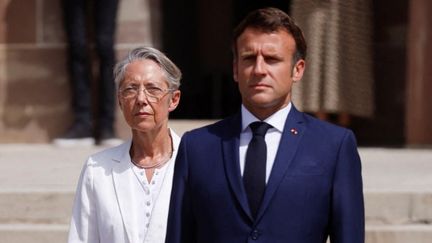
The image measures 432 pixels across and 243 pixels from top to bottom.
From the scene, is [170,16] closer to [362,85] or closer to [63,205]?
[362,85]

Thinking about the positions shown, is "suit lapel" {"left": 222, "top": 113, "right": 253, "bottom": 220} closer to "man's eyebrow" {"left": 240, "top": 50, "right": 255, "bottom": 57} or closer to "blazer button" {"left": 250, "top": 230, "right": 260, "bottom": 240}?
"blazer button" {"left": 250, "top": 230, "right": 260, "bottom": 240}

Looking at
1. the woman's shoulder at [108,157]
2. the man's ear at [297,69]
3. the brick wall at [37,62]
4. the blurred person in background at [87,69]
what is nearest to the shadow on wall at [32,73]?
the brick wall at [37,62]

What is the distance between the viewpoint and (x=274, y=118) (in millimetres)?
2334

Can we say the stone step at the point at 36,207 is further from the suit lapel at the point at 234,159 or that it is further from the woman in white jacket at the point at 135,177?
the suit lapel at the point at 234,159

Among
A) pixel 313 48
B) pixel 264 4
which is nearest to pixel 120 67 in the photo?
pixel 313 48

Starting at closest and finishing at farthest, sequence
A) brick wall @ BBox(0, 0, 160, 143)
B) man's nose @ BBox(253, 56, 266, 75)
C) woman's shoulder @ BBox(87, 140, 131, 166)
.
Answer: man's nose @ BBox(253, 56, 266, 75) → woman's shoulder @ BBox(87, 140, 131, 166) → brick wall @ BBox(0, 0, 160, 143)

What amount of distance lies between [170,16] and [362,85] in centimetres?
182

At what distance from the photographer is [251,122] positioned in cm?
233

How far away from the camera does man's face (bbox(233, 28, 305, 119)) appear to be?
2.26 metres

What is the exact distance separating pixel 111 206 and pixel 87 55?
4.47 metres

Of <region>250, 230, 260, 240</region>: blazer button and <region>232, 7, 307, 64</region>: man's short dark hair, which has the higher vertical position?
<region>232, 7, 307, 64</region>: man's short dark hair

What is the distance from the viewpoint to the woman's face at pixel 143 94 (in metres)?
2.81

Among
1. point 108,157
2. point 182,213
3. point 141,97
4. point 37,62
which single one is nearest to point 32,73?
point 37,62

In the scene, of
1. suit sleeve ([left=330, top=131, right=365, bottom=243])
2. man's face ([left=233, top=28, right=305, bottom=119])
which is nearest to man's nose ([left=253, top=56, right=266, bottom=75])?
man's face ([left=233, top=28, right=305, bottom=119])
